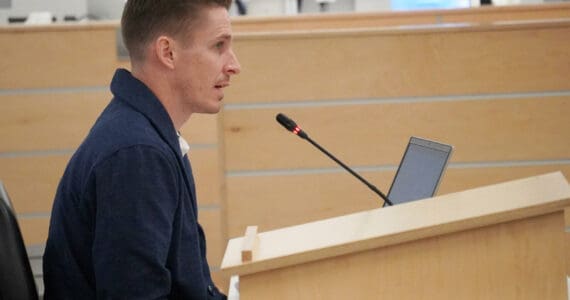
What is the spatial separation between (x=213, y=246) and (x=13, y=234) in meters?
2.32

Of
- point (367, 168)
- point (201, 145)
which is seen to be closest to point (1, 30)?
point (201, 145)

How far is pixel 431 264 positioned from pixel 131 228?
46 cm

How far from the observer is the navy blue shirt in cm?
138

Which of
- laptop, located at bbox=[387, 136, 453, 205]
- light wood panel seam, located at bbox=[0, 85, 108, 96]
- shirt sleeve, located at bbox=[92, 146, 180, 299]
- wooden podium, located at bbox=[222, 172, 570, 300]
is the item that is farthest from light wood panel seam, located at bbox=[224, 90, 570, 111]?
wooden podium, located at bbox=[222, 172, 570, 300]

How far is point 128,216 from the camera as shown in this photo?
137cm

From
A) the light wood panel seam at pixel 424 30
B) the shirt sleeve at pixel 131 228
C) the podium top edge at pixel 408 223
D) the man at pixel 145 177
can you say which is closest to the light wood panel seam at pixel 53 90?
the light wood panel seam at pixel 424 30

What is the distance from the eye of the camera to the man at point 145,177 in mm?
1380

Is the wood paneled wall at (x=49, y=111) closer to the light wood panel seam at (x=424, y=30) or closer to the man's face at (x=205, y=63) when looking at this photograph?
the light wood panel seam at (x=424, y=30)

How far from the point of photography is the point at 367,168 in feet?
12.3

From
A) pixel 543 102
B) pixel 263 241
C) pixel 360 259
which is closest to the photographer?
pixel 360 259

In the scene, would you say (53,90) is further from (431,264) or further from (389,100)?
(431,264)

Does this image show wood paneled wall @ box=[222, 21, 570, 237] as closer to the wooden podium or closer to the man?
the man

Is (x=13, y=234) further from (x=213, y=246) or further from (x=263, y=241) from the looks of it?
(x=213, y=246)

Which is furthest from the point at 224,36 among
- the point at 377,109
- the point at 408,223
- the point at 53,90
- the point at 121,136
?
the point at 53,90
